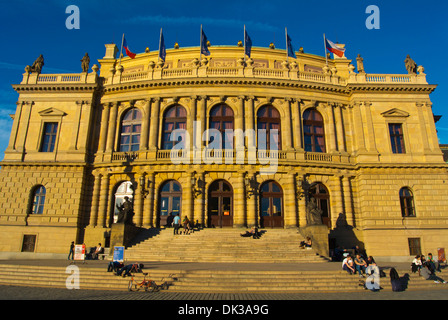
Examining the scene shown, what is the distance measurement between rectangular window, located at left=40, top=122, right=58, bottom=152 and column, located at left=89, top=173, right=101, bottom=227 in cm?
541

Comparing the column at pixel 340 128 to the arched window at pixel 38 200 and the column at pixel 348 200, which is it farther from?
the arched window at pixel 38 200

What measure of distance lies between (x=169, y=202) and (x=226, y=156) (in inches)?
258

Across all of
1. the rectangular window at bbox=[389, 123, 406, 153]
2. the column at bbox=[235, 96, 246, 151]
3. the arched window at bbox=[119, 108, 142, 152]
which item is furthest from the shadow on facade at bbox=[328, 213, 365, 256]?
the arched window at bbox=[119, 108, 142, 152]

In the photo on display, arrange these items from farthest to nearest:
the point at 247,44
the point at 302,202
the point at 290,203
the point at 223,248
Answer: the point at 247,44 → the point at 302,202 → the point at 290,203 → the point at 223,248

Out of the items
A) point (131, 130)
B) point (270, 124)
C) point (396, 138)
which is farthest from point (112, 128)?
point (396, 138)

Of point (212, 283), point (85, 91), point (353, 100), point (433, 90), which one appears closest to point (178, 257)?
point (212, 283)

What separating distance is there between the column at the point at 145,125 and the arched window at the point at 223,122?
6.02 m

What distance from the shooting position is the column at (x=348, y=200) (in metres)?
26.7

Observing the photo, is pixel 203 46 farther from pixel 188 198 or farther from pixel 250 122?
pixel 188 198

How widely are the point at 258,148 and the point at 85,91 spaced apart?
18.0 meters

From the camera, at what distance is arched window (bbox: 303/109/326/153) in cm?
2911

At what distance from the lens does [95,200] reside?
89.2 feet

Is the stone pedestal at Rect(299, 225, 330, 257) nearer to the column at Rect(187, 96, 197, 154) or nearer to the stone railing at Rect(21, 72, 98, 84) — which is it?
the column at Rect(187, 96, 197, 154)

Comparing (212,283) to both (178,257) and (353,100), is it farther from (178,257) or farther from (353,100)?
(353,100)
